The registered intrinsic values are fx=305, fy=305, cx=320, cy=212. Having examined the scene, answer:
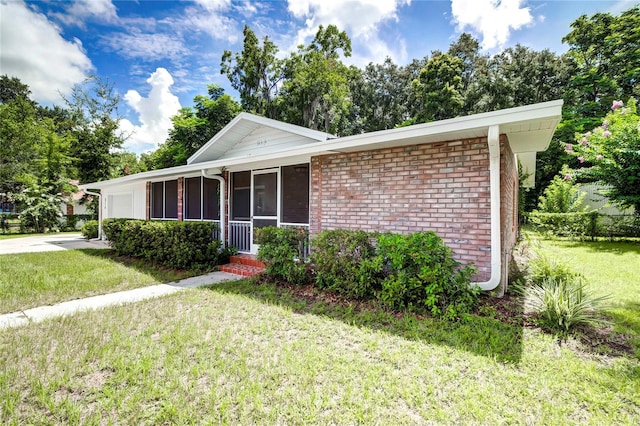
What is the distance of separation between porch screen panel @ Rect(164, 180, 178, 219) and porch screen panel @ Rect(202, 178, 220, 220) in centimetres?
184

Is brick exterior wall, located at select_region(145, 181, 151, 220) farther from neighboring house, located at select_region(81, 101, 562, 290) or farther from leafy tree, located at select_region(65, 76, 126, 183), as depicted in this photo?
leafy tree, located at select_region(65, 76, 126, 183)

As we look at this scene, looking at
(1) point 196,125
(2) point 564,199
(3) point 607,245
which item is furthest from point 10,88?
(3) point 607,245

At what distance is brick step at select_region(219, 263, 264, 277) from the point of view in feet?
23.1

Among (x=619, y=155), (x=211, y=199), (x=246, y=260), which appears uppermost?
(x=619, y=155)

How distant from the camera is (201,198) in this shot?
10.1m

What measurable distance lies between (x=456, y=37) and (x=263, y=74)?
57.7 ft

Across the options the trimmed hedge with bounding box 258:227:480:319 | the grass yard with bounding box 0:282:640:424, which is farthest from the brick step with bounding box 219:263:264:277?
the grass yard with bounding box 0:282:640:424

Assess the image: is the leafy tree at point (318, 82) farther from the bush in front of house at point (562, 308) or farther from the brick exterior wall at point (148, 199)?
the bush in front of house at point (562, 308)

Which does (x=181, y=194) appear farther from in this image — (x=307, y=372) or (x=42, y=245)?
(x=307, y=372)

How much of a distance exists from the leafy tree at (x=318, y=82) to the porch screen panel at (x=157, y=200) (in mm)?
13683

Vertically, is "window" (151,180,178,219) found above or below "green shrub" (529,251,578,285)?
above

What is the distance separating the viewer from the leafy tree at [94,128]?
2406cm

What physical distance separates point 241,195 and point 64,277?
14.6 feet

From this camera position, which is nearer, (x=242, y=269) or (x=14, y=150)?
(x=242, y=269)
